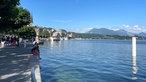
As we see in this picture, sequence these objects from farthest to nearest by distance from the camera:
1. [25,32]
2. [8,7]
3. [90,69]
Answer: [25,32] → [90,69] → [8,7]

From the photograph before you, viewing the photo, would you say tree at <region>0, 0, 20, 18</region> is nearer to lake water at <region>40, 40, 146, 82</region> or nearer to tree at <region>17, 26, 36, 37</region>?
lake water at <region>40, 40, 146, 82</region>

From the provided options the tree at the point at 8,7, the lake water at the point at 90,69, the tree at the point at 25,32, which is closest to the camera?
the lake water at the point at 90,69

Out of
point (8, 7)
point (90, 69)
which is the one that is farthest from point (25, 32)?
point (8, 7)

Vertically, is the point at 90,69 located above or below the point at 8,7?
below

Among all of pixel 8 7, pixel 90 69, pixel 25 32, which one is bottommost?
pixel 90 69

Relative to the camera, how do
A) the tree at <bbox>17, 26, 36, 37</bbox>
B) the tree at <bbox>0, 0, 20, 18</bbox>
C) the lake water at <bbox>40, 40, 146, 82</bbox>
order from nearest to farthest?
1. the lake water at <bbox>40, 40, 146, 82</bbox>
2. the tree at <bbox>0, 0, 20, 18</bbox>
3. the tree at <bbox>17, 26, 36, 37</bbox>

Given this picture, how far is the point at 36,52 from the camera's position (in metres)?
31.7

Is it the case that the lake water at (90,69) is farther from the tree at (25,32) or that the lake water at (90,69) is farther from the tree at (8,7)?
the tree at (25,32)

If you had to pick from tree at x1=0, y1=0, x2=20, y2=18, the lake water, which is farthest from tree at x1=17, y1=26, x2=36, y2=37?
tree at x1=0, y1=0, x2=20, y2=18

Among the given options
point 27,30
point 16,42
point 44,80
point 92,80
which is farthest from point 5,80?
point 27,30

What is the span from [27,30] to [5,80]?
378 ft

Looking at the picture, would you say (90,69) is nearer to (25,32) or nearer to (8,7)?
(8,7)

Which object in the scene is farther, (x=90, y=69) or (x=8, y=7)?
(x=90, y=69)

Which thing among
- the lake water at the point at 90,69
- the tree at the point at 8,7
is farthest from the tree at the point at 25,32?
the tree at the point at 8,7
